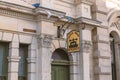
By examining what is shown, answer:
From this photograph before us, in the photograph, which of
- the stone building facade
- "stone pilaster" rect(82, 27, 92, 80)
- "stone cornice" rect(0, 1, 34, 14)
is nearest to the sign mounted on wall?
the stone building facade

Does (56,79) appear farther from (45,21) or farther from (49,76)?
(45,21)

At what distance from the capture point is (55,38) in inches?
381

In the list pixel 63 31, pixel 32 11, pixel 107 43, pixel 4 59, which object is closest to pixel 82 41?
pixel 63 31

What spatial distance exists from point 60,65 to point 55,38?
122cm

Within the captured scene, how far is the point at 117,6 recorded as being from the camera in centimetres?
1276

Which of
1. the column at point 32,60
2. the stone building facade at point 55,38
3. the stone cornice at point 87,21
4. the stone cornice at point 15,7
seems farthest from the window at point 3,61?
the stone cornice at point 87,21

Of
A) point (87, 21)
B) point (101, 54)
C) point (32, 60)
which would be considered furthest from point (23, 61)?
point (101, 54)

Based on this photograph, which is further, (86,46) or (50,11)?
(86,46)

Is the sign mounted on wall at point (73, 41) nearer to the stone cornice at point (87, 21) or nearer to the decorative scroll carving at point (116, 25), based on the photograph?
the stone cornice at point (87, 21)

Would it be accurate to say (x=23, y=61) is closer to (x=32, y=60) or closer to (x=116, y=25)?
(x=32, y=60)

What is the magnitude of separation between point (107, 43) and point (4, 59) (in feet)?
17.4

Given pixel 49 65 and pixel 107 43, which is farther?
pixel 107 43

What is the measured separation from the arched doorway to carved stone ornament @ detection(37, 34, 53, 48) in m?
0.95

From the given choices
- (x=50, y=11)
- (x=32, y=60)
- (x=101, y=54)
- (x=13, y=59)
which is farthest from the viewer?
(x=101, y=54)
